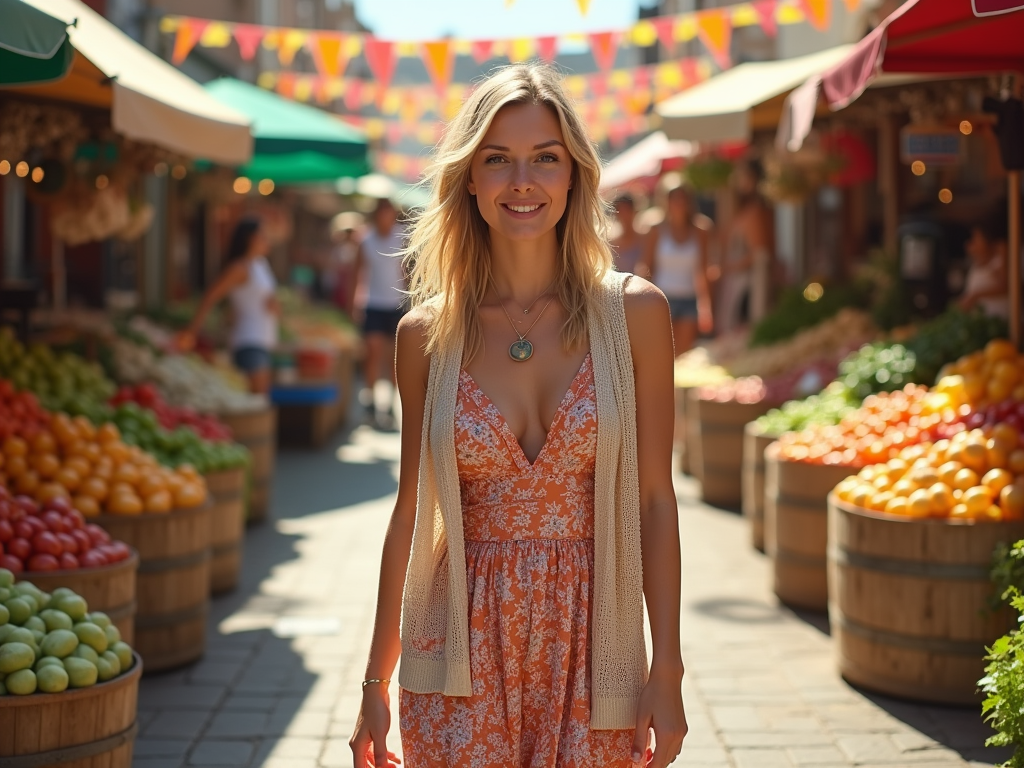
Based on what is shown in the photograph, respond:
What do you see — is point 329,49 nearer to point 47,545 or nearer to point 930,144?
point 930,144

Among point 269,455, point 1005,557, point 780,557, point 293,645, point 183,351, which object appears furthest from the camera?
point 183,351

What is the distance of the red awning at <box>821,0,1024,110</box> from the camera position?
220 inches

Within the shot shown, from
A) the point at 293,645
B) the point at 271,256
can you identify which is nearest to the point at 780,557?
the point at 293,645

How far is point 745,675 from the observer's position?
612 centimetres

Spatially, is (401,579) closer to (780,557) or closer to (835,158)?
(780,557)

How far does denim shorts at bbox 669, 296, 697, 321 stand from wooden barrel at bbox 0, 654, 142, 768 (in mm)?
10071

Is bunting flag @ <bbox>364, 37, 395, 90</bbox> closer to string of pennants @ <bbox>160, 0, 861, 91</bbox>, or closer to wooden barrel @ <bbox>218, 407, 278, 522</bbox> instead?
string of pennants @ <bbox>160, 0, 861, 91</bbox>

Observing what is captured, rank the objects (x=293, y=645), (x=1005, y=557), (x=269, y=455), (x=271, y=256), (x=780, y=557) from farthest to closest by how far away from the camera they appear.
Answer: (x=271, y=256) < (x=269, y=455) < (x=780, y=557) < (x=293, y=645) < (x=1005, y=557)

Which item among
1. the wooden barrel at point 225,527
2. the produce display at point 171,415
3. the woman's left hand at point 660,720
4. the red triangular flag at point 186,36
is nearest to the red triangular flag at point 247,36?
the red triangular flag at point 186,36

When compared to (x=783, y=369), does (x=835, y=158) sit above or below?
above

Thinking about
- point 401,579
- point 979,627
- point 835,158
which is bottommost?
point 979,627

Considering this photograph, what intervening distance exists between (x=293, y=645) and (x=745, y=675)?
2138 mm

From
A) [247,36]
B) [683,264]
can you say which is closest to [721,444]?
[683,264]

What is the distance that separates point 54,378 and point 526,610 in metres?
6.54
